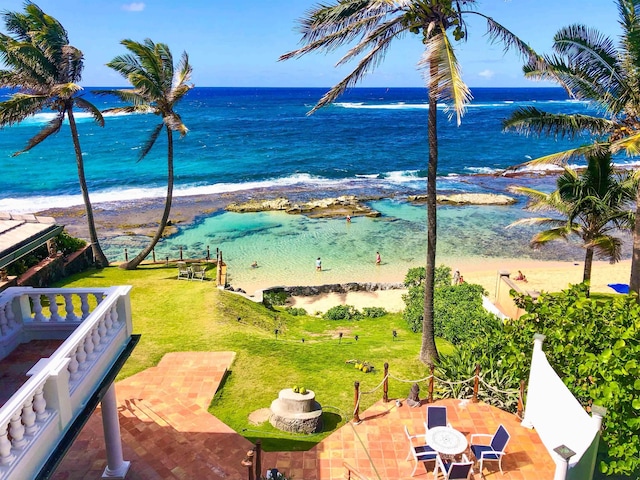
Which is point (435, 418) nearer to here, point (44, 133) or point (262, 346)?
point (262, 346)

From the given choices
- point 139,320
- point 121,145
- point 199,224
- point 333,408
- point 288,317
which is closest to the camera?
point 333,408

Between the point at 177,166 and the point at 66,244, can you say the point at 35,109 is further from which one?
the point at 177,166

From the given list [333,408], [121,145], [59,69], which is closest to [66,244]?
[59,69]

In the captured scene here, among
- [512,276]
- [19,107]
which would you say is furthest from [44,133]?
[512,276]

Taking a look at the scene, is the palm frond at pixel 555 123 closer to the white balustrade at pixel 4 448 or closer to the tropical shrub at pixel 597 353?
the tropical shrub at pixel 597 353

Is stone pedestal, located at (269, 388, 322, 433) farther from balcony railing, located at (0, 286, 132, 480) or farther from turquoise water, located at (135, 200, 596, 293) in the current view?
turquoise water, located at (135, 200, 596, 293)

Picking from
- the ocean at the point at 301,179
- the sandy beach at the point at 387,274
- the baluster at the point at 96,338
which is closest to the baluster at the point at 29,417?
the baluster at the point at 96,338
